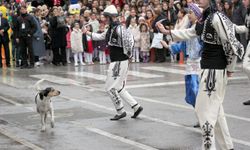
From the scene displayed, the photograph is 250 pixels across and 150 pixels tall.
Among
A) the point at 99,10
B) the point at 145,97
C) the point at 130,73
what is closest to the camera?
the point at 145,97

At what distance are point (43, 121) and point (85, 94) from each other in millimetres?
4192

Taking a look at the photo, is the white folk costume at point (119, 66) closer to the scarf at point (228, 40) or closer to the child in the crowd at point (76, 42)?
the scarf at point (228, 40)

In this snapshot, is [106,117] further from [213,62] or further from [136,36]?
[136,36]

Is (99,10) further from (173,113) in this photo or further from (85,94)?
(173,113)

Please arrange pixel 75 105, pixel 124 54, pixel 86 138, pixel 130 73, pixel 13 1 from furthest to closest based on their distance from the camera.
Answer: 1. pixel 13 1
2. pixel 130 73
3. pixel 75 105
4. pixel 124 54
5. pixel 86 138

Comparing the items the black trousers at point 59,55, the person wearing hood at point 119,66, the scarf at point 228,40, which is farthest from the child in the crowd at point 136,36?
the scarf at point 228,40

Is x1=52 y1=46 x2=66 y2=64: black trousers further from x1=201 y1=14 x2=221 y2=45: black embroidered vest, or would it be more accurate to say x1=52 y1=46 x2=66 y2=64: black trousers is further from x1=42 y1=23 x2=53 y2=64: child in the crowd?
x1=201 y1=14 x2=221 y2=45: black embroidered vest

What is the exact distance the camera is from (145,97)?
545 inches

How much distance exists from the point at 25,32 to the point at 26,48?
664 mm

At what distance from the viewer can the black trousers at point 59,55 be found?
22.2m

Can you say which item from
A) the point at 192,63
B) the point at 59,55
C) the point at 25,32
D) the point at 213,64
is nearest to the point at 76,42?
the point at 59,55

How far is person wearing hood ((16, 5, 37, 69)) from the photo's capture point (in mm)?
21328

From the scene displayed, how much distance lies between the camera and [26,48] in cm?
2172

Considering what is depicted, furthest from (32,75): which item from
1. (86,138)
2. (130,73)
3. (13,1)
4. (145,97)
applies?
(13,1)
